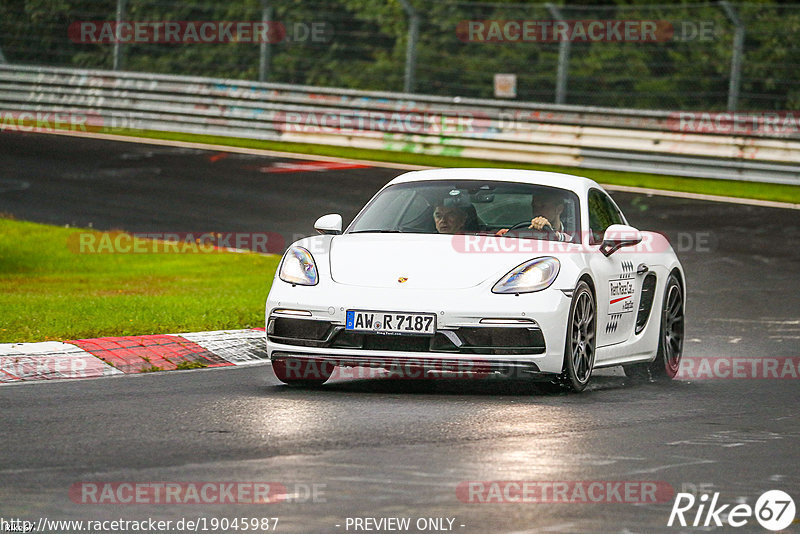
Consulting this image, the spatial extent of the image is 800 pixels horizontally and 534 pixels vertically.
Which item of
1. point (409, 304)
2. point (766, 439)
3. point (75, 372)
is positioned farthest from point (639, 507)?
point (75, 372)

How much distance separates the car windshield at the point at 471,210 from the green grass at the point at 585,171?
511 inches

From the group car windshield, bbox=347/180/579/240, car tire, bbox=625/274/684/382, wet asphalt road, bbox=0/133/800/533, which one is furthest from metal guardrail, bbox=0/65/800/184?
car windshield, bbox=347/180/579/240

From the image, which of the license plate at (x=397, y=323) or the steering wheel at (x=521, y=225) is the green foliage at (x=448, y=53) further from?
the license plate at (x=397, y=323)

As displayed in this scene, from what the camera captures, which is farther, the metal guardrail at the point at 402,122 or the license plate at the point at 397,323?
the metal guardrail at the point at 402,122


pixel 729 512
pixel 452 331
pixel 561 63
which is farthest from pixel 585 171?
pixel 729 512

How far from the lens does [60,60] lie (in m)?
29.1

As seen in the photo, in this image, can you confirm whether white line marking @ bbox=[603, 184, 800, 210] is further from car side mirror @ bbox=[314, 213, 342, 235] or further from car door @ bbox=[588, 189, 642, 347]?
car side mirror @ bbox=[314, 213, 342, 235]

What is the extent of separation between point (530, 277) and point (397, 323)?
2.82 feet

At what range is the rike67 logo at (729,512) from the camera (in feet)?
18.9

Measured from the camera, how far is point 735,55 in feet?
77.0

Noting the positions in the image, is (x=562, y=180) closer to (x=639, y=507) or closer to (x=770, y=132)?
(x=639, y=507)

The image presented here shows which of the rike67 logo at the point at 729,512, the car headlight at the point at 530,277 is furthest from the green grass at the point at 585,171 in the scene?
the rike67 logo at the point at 729,512

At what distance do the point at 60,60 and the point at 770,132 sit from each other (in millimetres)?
13693

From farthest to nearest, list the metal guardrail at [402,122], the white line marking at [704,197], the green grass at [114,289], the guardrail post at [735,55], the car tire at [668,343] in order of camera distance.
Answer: the metal guardrail at [402,122] → the guardrail post at [735,55] → the white line marking at [704,197] → the green grass at [114,289] → the car tire at [668,343]
